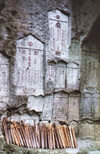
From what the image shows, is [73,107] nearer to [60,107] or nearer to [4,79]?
[60,107]

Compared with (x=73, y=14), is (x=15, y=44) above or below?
below

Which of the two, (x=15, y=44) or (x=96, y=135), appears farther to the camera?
(x=96, y=135)

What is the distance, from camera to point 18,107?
4.01 metres

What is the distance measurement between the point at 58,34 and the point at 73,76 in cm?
78

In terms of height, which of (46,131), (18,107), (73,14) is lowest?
(46,131)

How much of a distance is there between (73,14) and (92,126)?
205 centimetres

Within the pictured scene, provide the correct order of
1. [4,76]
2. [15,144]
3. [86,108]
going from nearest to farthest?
[15,144], [4,76], [86,108]

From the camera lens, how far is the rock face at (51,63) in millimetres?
3991

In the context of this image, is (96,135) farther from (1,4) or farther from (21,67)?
(1,4)

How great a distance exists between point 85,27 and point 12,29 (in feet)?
4.46

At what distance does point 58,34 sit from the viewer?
4371mm

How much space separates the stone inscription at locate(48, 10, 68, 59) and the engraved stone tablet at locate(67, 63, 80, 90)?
0.70 ft

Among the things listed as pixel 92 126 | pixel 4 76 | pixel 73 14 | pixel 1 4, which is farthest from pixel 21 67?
pixel 92 126

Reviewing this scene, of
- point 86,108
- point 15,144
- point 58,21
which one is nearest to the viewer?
point 15,144
